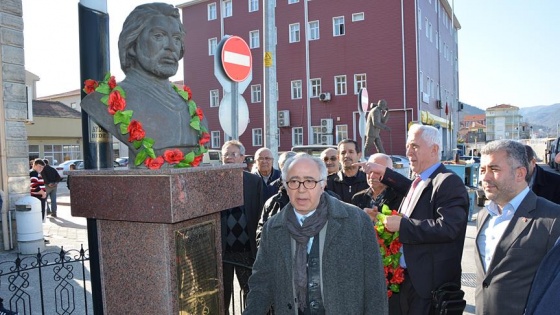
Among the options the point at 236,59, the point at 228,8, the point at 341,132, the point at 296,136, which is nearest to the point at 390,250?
the point at 236,59

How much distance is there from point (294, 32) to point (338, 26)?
10.4 feet

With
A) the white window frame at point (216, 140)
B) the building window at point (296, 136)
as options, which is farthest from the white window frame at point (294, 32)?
the white window frame at point (216, 140)

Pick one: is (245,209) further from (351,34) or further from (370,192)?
(351,34)

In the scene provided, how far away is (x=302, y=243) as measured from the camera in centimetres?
242

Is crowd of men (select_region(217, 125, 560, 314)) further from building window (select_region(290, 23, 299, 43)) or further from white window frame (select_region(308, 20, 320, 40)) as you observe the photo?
building window (select_region(290, 23, 299, 43))

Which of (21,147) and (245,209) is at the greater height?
(21,147)

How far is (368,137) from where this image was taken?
10766 millimetres

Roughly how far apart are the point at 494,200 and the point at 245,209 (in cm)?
230

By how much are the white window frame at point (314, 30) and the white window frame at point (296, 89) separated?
3.08 metres

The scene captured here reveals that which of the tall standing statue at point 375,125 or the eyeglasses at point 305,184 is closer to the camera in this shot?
the eyeglasses at point 305,184

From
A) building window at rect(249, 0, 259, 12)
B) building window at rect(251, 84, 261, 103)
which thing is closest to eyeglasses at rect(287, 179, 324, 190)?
building window at rect(251, 84, 261, 103)

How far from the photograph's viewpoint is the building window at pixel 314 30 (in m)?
29.1

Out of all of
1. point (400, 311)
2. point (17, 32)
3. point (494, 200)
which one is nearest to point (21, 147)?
point (17, 32)

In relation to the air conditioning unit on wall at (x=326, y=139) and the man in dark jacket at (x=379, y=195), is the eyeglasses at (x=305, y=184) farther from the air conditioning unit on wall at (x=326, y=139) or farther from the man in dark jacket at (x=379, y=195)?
the air conditioning unit on wall at (x=326, y=139)
